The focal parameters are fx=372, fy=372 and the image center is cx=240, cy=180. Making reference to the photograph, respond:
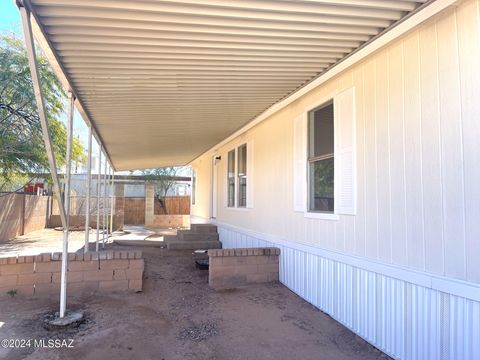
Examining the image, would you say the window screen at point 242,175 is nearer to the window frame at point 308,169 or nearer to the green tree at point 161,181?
the window frame at point 308,169

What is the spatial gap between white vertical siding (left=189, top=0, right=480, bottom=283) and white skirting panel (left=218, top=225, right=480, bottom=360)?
0.73 feet

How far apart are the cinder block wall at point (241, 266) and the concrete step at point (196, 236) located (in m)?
4.11

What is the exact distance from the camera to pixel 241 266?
5.76 metres

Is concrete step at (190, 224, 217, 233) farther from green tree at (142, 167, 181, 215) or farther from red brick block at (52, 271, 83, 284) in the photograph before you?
green tree at (142, 167, 181, 215)

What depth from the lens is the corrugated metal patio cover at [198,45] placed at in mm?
2910


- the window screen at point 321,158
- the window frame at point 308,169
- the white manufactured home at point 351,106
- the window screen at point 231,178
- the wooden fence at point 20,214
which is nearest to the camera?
the white manufactured home at point 351,106

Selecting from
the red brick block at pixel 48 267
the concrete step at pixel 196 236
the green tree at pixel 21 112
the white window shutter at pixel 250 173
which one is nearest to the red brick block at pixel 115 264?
the red brick block at pixel 48 267

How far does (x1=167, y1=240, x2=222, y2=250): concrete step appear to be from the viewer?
927cm

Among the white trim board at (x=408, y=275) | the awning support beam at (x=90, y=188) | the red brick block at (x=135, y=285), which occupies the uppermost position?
the awning support beam at (x=90, y=188)

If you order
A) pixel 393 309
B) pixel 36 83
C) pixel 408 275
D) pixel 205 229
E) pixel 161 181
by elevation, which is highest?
pixel 161 181

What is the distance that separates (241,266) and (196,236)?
4.37m

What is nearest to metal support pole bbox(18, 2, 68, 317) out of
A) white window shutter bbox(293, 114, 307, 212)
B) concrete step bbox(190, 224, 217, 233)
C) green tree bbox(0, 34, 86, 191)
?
white window shutter bbox(293, 114, 307, 212)

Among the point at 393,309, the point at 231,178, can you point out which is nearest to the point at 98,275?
the point at 393,309

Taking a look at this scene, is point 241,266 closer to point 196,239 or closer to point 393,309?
point 393,309
